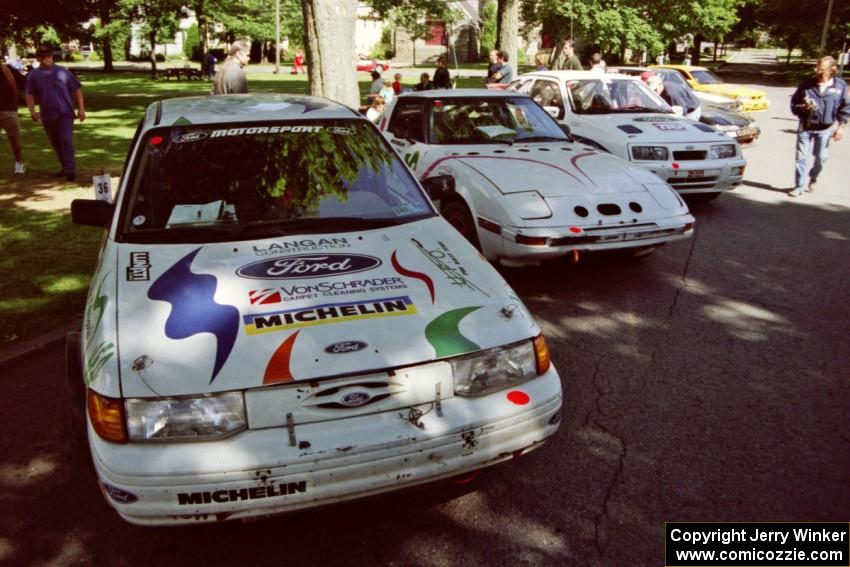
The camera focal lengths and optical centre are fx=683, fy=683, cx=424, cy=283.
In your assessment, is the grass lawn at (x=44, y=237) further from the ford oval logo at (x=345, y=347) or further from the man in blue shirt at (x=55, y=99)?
the ford oval logo at (x=345, y=347)

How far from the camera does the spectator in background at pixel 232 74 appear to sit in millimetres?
9172

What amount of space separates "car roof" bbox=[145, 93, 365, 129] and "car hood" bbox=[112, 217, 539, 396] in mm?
1071

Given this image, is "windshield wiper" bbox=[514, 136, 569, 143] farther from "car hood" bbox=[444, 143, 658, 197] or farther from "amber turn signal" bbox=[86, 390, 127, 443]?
"amber turn signal" bbox=[86, 390, 127, 443]

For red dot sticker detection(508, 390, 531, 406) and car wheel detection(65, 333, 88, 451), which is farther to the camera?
car wheel detection(65, 333, 88, 451)

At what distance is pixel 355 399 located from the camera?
259 cm

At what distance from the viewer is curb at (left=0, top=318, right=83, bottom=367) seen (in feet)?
15.0

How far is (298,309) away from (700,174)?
6859 millimetres

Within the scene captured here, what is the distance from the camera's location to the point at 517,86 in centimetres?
1026

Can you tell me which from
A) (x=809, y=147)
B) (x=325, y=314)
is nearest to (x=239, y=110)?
(x=325, y=314)

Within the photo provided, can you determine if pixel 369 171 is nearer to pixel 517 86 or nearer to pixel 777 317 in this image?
pixel 777 317

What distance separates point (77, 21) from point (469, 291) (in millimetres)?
26721

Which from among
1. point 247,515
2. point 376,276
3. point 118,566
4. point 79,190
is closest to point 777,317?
point 376,276

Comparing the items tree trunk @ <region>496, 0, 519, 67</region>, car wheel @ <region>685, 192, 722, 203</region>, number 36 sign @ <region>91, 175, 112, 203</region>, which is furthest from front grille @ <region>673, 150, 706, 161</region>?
tree trunk @ <region>496, 0, 519, 67</region>

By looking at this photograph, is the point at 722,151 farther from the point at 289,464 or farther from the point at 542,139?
the point at 289,464
